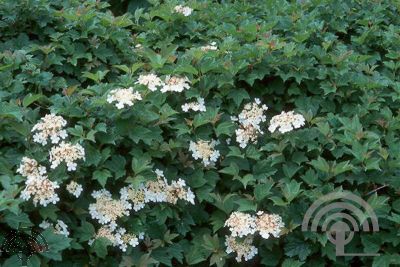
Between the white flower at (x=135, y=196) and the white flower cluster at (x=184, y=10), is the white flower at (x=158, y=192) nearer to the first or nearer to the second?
the white flower at (x=135, y=196)

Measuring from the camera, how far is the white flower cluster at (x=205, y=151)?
2576mm

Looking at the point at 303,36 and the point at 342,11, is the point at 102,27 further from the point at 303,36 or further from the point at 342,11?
the point at 342,11

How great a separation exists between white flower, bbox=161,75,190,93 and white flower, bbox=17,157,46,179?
0.66 m

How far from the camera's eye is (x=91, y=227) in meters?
2.29

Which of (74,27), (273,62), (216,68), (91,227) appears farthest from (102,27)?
(91,227)

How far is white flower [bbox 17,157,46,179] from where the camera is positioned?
2.20 m

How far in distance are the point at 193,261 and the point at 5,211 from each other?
780 mm

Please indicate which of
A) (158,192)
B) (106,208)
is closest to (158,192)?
(158,192)

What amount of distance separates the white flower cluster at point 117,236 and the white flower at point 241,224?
1.22ft

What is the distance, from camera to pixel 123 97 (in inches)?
94.3

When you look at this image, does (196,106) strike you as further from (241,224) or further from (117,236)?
(117,236)

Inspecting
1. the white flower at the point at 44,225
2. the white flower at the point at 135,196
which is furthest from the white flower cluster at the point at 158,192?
the white flower at the point at 44,225

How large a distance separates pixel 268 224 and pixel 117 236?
58 centimetres

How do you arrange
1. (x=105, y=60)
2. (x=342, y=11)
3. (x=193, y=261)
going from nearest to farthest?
(x=193, y=261) < (x=105, y=60) < (x=342, y=11)
